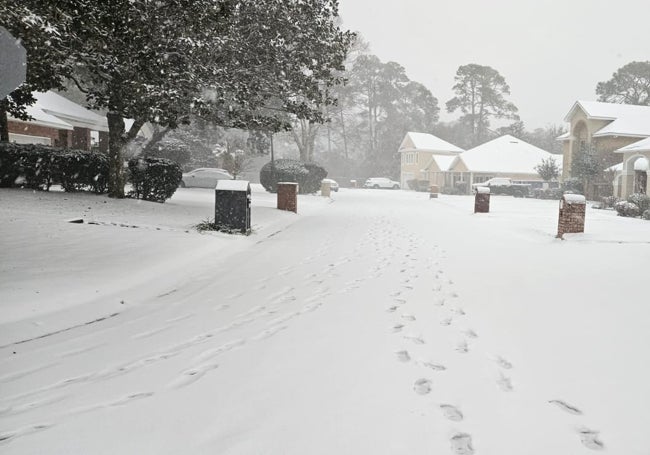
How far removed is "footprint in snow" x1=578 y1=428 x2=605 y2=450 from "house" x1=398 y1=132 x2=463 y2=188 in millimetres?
50703

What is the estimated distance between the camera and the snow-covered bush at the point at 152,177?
48.6ft

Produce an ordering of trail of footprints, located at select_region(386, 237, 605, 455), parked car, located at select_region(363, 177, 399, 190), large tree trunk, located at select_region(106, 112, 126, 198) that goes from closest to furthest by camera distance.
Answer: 1. trail of footprints, located at select_region(386, 237, 605, 455)
2. large tree trunk, located at select_region(106, 112, 126, 198)
3. parked car, located at select_region(363, 177, 399, 190)

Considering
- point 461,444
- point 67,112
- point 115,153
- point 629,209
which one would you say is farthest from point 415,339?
point 67,112

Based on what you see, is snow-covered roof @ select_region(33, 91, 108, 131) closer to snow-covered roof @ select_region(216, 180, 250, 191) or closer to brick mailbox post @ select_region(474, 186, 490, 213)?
snow-covered roof @ select_region(216, 180, 250, 191)

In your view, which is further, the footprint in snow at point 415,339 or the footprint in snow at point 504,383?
the footprint in snow at point 415,339

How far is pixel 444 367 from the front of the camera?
3775 millimetres

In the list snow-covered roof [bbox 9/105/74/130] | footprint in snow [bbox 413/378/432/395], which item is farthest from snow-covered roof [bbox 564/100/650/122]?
footprint in snow [bbox 413/378/432/395]

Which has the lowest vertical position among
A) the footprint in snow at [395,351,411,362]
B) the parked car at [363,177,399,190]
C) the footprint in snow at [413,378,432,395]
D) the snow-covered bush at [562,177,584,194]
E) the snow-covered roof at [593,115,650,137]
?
the footprint in snow at [413,378,432,395]

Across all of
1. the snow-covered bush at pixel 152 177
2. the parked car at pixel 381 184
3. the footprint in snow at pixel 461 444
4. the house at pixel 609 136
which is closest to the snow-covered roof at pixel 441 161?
the parked car at pixel 381 184

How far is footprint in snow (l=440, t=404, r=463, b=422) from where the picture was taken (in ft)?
9.78

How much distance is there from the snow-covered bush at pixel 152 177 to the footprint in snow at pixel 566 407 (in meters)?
13.8

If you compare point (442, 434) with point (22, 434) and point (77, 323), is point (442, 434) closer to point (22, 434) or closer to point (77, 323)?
point (22, 434)

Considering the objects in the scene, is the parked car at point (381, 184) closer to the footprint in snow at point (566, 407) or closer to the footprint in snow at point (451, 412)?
the footprint in snow at point (566, 407)

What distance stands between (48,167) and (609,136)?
34.8 meters
